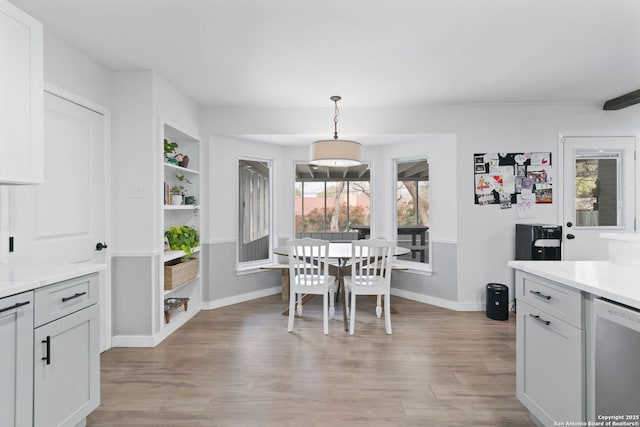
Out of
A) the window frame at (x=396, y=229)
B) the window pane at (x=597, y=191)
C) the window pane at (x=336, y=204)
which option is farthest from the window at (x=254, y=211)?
the window pane at (x=597, y=191)

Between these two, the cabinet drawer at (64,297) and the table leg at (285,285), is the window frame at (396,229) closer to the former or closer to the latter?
the table leg at (285,285)

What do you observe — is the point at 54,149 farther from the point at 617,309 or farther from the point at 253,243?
the point at 617,309

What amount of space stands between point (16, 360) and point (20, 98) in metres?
1.30

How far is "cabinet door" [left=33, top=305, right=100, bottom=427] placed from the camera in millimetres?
1514

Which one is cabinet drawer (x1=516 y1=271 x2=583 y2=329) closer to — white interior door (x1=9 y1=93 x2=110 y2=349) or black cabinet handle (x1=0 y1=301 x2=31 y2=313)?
black cabinet handle (x1=0 y1=301 x2=31 y2=313)

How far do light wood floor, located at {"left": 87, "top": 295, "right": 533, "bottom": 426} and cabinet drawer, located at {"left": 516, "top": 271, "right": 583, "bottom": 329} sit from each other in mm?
766

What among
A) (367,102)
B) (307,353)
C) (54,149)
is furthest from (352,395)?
(367,102)

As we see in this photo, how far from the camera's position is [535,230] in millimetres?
3719

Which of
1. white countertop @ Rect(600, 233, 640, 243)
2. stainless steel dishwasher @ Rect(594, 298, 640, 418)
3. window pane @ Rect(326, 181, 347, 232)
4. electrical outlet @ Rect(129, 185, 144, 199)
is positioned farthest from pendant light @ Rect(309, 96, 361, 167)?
stainless steel dishwasher @ Rect(594, 298, 640, 418)

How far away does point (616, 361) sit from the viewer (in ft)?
4.40

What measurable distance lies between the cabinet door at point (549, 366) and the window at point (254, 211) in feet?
11.7

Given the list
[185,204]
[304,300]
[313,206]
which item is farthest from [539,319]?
[313,206]

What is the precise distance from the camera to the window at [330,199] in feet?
17.4

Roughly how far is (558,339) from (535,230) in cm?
251
